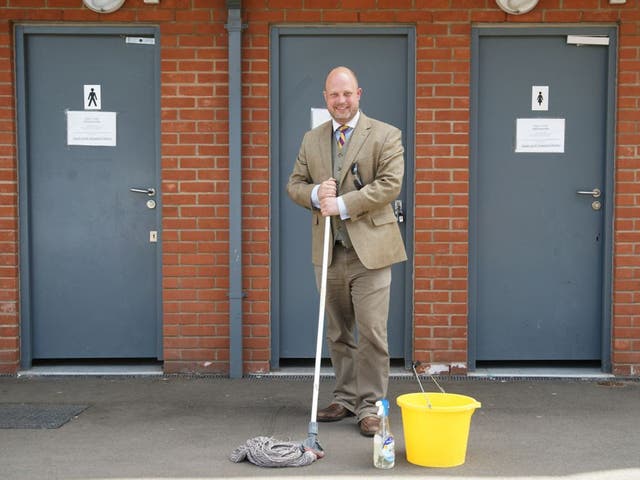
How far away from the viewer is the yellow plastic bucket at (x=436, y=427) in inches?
180

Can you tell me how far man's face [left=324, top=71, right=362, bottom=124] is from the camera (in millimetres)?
5258

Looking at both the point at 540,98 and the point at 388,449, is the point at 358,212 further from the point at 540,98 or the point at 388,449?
the point at 540,98

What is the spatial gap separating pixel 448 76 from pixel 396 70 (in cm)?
38

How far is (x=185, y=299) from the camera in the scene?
689 cm

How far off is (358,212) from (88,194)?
2608 mm

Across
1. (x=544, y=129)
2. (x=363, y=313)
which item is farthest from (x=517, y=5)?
(x=363, y=313)

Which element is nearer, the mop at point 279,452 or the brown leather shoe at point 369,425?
the mop at point 279,452

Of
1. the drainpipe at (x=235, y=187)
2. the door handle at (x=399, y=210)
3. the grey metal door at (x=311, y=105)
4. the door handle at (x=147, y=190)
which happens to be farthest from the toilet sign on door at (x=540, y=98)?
the door handle at (x=147, y=190)

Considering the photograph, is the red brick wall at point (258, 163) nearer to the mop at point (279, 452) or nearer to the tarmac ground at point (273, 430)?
the tarmac ground at point (273, 430)

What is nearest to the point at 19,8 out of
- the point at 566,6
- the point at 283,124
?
the point at 283,124

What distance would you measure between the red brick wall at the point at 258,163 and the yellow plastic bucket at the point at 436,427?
2145 mm

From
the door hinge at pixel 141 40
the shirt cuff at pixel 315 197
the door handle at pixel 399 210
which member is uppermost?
the door hinge at pixel 141 40

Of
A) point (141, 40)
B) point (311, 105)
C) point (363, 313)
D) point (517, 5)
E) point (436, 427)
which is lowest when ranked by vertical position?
point (436, 427)

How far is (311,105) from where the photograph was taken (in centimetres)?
686
